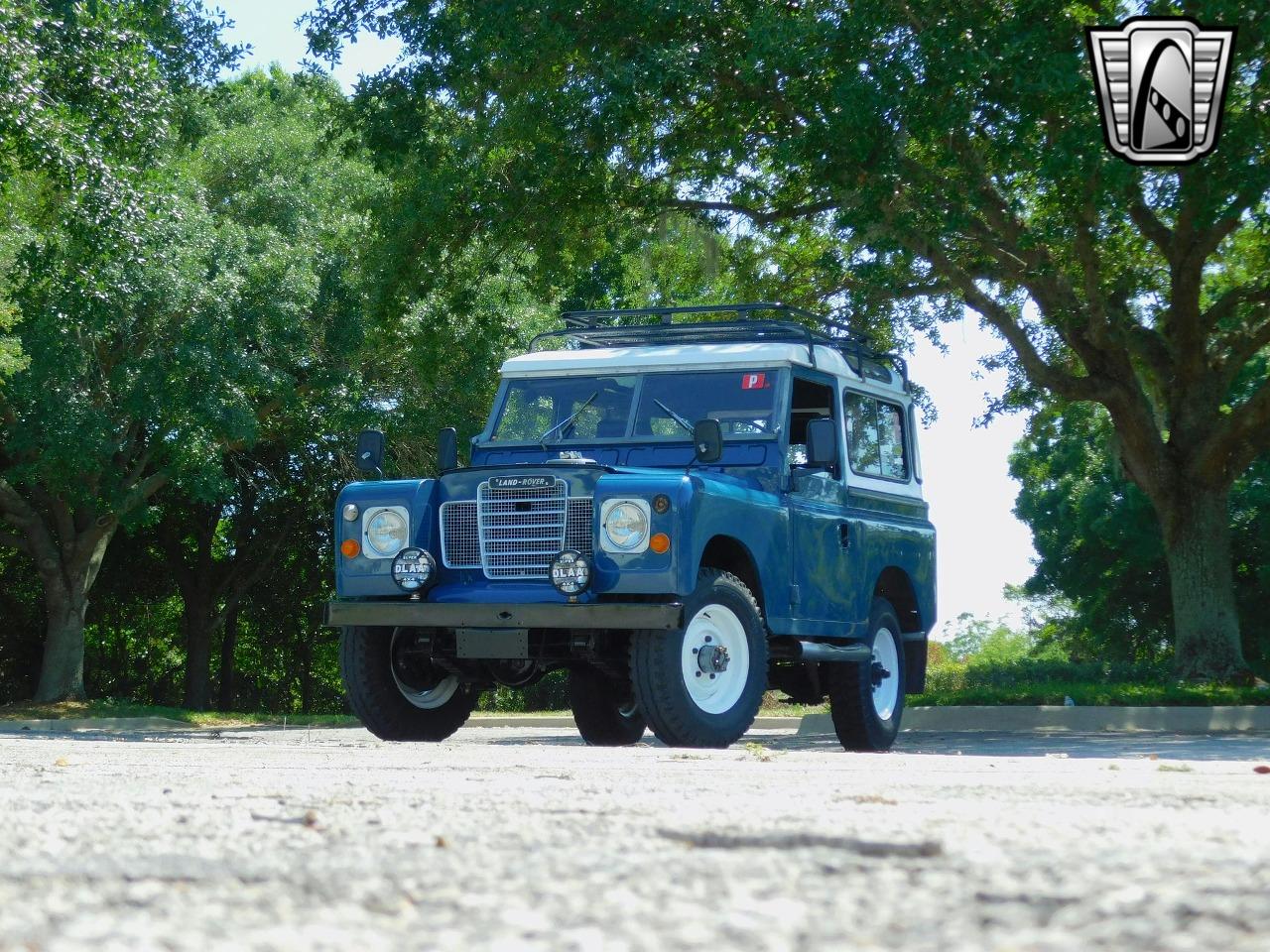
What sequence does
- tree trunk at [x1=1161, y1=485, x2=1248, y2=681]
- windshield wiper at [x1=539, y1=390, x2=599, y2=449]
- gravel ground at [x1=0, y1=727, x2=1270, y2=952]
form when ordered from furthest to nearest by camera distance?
tree trunk at [x1=1161, y1=485, x2=1248, y2=681], windshield wiper at [x1=539, y1=390, x2=599, y2=449], gravel ground at [x1=0, y1=727, x2=1270, y2=952]

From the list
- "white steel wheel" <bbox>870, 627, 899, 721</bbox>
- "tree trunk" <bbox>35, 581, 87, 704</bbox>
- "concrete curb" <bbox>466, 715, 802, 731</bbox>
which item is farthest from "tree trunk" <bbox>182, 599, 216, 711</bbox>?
"white steel wheel" <bbox>870, 627, 899, 721</bbox>

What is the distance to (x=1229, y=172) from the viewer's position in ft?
50.6

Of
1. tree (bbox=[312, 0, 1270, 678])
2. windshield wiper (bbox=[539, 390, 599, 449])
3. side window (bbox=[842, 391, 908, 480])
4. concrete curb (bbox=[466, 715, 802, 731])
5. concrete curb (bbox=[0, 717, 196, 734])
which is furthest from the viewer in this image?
concrete curb (bbox=[466, 715, 802, 731])

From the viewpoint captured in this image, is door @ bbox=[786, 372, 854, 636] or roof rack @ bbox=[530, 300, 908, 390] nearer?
door @ bbox=[786, 372, 854, 636]

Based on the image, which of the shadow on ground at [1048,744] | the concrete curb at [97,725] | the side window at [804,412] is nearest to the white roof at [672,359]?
the side window at [804,412]

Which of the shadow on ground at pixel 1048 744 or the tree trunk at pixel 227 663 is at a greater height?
the tree trunk at pixel 227 663

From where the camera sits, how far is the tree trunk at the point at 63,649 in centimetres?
2720

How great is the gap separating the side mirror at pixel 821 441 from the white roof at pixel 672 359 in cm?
60

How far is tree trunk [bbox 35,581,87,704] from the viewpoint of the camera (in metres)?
27.2

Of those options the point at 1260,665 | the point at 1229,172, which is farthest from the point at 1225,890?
the point at 1260,665

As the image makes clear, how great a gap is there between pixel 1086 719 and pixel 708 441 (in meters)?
7.90

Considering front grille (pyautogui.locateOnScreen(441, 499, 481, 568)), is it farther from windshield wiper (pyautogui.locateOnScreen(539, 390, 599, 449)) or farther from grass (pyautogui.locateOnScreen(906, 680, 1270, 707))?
grass (pyautogui.locateOnScreen(906, 680, 1270, 707))

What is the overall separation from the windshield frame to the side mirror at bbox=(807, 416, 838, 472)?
0.27 meters

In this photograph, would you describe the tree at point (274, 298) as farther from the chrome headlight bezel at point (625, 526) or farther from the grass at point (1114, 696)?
the chrome headlight bezel at point (625, 526)
